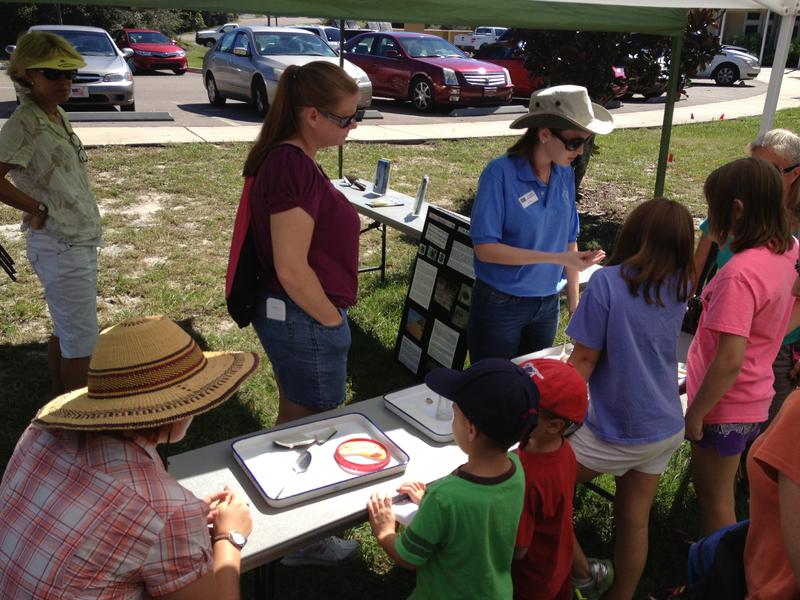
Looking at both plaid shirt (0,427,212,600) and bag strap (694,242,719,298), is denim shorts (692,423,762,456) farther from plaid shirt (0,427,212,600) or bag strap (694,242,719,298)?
plaid shirt (0,427,212,600)

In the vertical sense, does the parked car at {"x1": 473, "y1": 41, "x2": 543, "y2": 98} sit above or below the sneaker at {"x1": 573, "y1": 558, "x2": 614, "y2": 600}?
above

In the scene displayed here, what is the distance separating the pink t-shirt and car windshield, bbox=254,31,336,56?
40.0 feet

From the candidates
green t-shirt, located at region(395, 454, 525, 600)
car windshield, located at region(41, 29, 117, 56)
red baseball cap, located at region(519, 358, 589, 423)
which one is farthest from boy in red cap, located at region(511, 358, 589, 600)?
car windshield, located at region(41, 29, 117, 56)

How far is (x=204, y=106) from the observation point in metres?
14.8

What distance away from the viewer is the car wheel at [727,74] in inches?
930

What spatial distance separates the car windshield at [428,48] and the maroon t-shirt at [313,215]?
1340 cm

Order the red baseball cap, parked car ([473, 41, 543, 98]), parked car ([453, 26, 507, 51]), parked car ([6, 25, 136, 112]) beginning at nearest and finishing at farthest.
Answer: the red baseball cap
parked car ([6, 25, 136, 112])
parked car ([473, 41, 543, 98])
parked car ([453, 26, 507, 51])

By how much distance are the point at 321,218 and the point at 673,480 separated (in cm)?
244

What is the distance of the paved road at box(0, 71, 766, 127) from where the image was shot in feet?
42.8

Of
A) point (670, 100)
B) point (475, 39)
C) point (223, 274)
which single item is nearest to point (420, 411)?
point (670, 100)

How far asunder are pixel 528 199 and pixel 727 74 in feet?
80.1

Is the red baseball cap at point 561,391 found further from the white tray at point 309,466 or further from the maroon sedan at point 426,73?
the maroon sedan at point 426,73

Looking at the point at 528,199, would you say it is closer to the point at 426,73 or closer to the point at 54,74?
the point at 54,74

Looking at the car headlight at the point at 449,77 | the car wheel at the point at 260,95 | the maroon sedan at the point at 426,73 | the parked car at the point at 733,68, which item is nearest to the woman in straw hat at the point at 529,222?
the car wheel at the point at 260,95
